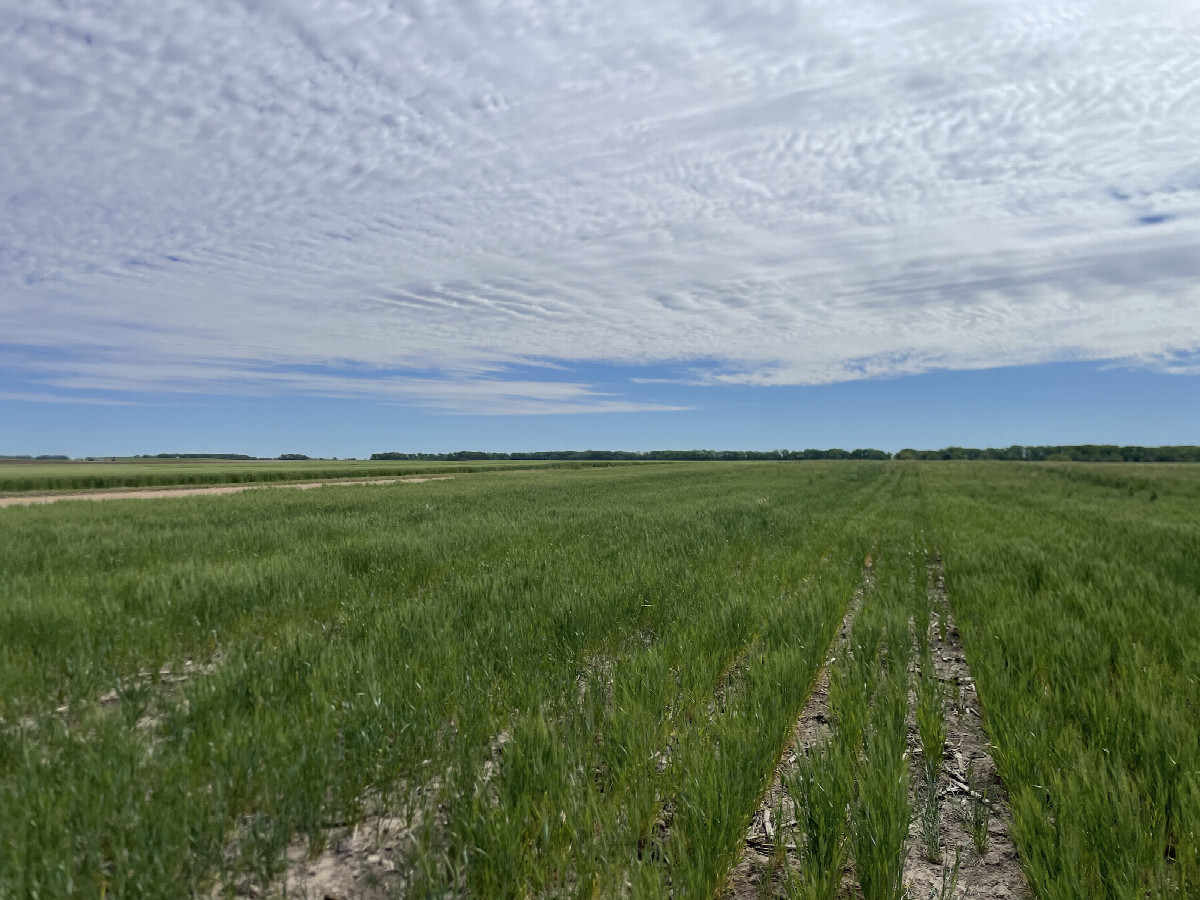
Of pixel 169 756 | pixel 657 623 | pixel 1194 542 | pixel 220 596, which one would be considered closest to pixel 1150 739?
pixel 657 623

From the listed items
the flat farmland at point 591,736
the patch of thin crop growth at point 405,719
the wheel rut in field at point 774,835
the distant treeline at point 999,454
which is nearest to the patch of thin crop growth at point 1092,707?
the flat farmland at point 591,736

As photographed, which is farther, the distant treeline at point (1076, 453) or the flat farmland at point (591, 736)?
the distant treeline at point (1076, 453)

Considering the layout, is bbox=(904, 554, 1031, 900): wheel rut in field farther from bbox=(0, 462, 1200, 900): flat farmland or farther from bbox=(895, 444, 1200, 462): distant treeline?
bbox=(895, 444, 1200, 462): distant treeline

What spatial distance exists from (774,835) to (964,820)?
963 millimetres

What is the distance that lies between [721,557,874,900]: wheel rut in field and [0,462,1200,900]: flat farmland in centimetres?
2

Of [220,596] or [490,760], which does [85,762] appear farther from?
[220,596]

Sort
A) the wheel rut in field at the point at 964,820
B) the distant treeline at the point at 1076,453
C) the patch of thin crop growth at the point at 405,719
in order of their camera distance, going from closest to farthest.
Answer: the patch of thin crop growth at the point at 405,719 < the wheel rut in field at the point at 964,820 < the distant treeline at the point at 1076,453

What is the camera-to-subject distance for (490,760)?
2998 millimetres

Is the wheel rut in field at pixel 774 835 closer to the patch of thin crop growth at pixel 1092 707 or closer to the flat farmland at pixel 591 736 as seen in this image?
the flat farmland at pixel 591 736

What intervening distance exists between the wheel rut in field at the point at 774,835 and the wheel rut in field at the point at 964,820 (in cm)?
47

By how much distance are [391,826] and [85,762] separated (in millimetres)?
1451

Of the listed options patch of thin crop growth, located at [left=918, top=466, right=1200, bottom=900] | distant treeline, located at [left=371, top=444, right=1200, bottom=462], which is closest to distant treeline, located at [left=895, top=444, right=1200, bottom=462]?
distant treeline, located at [left=371, top=444, right=1200, bottom=462]

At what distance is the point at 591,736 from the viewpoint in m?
3.03

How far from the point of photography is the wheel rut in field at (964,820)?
7.34 feet
